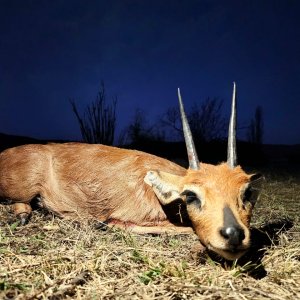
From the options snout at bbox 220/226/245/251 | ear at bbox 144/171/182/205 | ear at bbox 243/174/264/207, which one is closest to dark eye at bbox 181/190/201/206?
ear at bbox 144/171/182/205

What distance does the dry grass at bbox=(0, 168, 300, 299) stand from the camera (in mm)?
2516

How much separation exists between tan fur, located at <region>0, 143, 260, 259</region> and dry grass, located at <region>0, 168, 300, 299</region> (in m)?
0.44

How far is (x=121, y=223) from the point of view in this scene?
461cm

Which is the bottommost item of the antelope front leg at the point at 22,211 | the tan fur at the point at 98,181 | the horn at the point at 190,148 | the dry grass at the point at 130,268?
the antelope front leg at the point at 22,211

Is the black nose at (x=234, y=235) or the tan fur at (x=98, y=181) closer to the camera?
the black nose at (x=234, y=235)

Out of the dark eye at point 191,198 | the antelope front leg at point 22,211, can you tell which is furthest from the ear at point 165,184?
the antelope front leg at point 22,211

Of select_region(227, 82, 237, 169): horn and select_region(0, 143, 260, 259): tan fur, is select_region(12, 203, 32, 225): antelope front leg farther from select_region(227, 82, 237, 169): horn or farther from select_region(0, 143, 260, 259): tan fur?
select_region(227, 82, 237, 169): horn

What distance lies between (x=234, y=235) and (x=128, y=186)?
2.13 meters

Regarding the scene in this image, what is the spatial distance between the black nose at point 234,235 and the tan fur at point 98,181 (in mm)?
838

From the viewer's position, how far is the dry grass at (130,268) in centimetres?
252

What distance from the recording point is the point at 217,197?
333cm

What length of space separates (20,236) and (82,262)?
3.90 ft

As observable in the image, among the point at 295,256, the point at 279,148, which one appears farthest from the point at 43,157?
the point at 279,148

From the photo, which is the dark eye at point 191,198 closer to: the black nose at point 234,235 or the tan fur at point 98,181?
the tan fur at point 98,181
